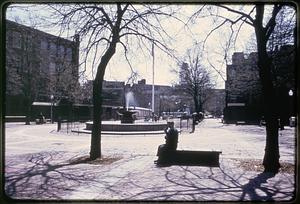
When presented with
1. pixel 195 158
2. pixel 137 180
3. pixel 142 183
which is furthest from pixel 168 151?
pixel 142 183

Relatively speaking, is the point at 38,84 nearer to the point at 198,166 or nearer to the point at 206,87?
Answer: the point at 206,87

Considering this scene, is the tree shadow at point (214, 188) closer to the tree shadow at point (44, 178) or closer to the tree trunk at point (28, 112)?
the tree shadow at point (44, 178)

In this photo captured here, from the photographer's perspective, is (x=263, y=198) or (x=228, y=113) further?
(x=228, y=113)

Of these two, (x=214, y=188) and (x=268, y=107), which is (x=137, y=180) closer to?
(x=214, y=188)

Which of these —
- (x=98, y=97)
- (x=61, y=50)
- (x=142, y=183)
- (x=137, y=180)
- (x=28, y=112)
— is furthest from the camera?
(x=28, y=112)

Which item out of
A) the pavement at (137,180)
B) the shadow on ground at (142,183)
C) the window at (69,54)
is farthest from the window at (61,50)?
the shadow on ground at (142,183)

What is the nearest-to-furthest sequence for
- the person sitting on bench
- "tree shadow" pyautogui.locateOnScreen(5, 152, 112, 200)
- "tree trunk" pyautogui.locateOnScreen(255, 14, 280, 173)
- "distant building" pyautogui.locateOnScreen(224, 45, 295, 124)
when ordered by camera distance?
"tree shadow" pyautogui.locateOnScreen(5, 152, 112, 200) < "tree trunk" pyautogui.locateOnScreen(255, 14, 280, 173) < the person sitting on bench < "distant building" pyautogui.locateOnScreen(224, 45, 295, 124)

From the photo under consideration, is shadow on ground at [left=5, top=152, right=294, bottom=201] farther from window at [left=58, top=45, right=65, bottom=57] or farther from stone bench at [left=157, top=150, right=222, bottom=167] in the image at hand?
window at [left=58, top=45, right=65, bottom=57]

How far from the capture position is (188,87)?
37375 millimetres

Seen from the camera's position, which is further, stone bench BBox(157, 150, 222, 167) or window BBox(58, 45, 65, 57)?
window BBox(58, 45, 65, 57)

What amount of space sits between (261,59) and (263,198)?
4.38 meters

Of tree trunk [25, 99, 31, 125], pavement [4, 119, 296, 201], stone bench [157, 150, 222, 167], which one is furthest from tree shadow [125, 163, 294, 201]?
tree trunk [25, 99, 31, 125]

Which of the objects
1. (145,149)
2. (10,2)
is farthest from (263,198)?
(145,149)

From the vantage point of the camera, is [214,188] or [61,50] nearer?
[214,188]
